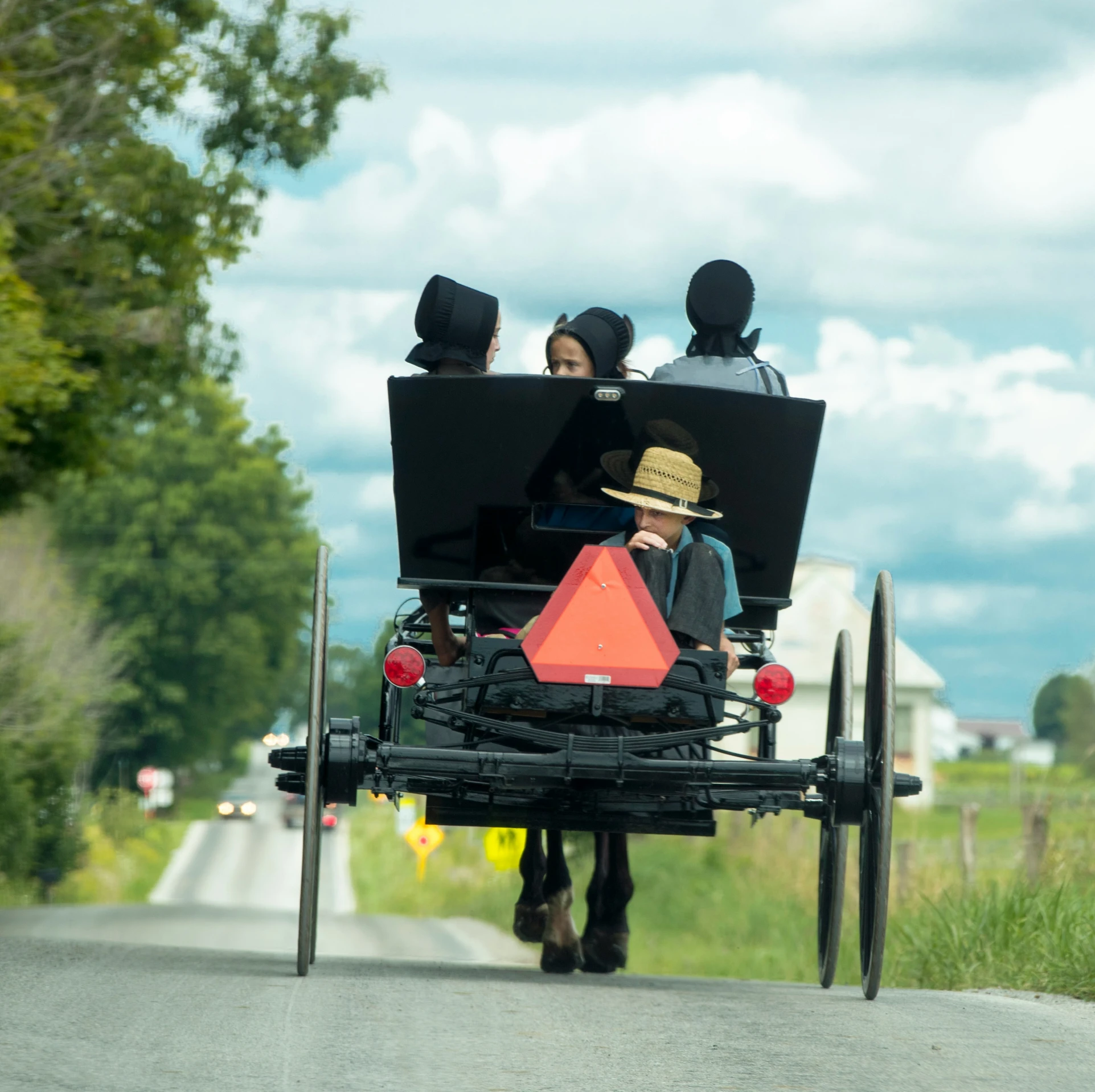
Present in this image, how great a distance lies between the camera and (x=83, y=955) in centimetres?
888

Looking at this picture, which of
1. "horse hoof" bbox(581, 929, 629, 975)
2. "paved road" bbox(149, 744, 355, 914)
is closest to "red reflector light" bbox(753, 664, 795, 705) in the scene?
"horse hoof" bbox(581, 929, 629, 975)

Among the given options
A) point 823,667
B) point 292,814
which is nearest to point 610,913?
point 823,667

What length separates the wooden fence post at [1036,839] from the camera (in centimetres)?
1214

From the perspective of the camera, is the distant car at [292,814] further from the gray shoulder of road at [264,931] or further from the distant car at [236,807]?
the gray shoulder of road at [264,931]

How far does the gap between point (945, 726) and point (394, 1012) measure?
192 metres

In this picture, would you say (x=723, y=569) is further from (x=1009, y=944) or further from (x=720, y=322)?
(x=1009, y=944)

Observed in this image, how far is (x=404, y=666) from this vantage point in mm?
7461

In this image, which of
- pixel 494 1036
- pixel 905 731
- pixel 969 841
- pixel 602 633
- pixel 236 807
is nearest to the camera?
pixel 494 1036

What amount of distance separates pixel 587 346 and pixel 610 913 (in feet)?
9.23

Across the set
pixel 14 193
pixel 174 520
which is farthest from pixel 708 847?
pixel 174 520

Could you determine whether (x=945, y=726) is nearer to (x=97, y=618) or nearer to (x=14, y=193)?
(x=97, y=618)

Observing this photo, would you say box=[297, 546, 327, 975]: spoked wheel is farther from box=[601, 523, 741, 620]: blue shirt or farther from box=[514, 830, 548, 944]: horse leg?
box=[514, 830, 548, 944]: horse leg

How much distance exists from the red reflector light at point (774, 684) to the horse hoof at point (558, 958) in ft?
7.81

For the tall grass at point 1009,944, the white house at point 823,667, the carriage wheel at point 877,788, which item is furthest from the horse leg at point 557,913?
the white house at point 823,667
